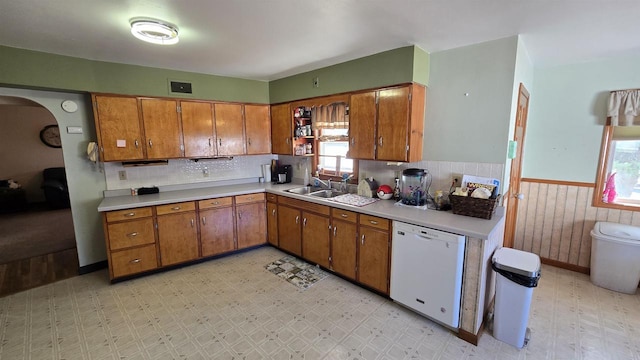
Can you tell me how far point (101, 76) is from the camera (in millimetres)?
2986

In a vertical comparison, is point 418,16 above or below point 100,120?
above

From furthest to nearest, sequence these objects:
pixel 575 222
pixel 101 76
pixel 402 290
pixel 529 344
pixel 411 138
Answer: pixel 575 222 → pixel 101 76 → pixel 411 138 → pixel 402 290 → pixel 529 344

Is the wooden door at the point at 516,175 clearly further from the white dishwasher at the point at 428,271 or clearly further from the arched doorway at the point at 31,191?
the arched doorway at the point at 31,191

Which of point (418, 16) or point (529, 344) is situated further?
point (529, 344)

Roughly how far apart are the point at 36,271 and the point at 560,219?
6565 mm

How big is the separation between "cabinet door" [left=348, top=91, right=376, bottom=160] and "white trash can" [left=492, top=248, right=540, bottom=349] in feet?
5.20

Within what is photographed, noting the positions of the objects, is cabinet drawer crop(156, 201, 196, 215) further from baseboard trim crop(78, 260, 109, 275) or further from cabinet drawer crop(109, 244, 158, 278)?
baseboard trim crop(78, 260, 109, 275)

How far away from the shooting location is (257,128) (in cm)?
412

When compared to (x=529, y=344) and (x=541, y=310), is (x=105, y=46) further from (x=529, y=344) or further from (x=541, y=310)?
(x=541, y=310)

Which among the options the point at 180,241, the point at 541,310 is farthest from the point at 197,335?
the point at 541,310

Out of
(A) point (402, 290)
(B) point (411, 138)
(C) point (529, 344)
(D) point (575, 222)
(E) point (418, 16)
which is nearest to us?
(E) point (418, 16)

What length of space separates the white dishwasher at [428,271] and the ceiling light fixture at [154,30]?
247 centimetres

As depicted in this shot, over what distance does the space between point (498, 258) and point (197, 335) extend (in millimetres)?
2592

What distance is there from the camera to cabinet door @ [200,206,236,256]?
137 inches
